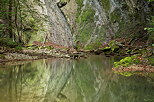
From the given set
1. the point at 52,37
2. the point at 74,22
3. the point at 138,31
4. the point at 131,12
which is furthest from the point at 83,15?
the point at 138,31

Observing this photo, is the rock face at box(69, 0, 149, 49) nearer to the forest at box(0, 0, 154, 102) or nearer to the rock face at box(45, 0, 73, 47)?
the forest at box(0, 0, 154, 102)

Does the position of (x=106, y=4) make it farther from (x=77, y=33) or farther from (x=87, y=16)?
(x=77, y=33)

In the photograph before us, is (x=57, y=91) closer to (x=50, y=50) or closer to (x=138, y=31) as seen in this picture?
(x=50, y=50)

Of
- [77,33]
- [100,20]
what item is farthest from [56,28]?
[100,20]

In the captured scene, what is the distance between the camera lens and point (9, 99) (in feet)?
13.0

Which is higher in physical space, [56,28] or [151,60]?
[56,28]

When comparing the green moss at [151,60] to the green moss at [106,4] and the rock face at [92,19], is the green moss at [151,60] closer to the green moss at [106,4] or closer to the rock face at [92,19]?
the rock face at [92,19]

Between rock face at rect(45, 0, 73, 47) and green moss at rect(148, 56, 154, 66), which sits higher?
rock face at rect(45, 0, 73, 47)

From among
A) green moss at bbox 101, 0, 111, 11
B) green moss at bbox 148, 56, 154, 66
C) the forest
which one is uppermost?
green moss at bbox 101, 0, 111, 11

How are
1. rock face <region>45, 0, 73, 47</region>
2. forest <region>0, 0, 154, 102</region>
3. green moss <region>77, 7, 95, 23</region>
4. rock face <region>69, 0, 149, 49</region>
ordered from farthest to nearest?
green moss <region>77, 7, 95, 23</region>
rock face <region>69, 0, 149, 49</region>
rock face <region>45, 0, 73, 47</region>
forest <region>0, 0, 154, 102</region>

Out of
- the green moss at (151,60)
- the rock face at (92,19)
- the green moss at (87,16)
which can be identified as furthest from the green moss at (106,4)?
the green moss at (151,60)

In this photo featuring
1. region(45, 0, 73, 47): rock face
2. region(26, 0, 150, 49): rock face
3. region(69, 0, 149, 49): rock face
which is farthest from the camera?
region(69, 0, 149, 49): rock face

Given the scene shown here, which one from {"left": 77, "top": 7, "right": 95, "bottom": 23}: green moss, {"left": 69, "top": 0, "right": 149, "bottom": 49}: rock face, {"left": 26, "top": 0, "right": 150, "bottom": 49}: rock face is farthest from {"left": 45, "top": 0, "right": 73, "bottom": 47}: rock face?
{"left": 77, "top": 7, "right": 95, "bottom": 23}: green moss

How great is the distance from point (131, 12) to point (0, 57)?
3146cm
